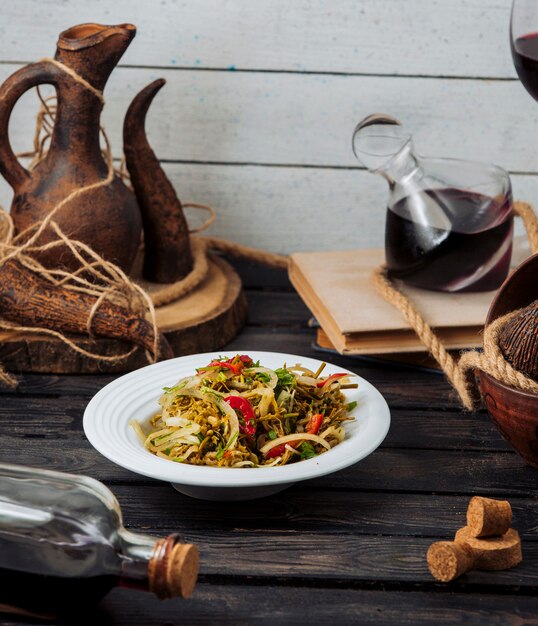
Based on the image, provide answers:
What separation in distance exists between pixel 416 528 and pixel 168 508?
26 cm

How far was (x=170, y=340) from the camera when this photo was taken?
50.9 inches

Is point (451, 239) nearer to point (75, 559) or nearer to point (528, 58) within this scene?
point (528, 58)

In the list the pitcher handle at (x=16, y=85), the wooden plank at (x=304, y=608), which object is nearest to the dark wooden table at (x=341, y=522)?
the wooden plank at (x=304, y=608)

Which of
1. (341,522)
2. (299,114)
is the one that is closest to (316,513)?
(341,522)

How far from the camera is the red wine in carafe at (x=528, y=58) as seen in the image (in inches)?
43.1

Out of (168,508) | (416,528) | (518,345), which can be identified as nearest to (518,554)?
(416,528)

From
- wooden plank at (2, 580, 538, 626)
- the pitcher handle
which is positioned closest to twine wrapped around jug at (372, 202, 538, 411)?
wooden plank at (2, 580, 538, 626)

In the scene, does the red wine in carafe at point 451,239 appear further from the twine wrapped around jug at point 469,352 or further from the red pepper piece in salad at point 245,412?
the red pepper piece in salad at point 245,412

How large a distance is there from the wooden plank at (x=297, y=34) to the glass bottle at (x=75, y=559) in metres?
1.08

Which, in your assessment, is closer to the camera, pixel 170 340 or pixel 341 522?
pixel 341 522

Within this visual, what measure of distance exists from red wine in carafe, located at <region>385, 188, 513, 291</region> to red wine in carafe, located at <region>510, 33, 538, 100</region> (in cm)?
23

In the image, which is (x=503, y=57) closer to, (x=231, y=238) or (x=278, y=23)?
(x=278, y=23)

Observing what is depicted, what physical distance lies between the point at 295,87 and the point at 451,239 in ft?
1.69

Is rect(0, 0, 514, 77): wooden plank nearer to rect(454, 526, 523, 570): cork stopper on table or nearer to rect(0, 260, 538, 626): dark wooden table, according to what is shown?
rect(0, 260, 538, 626): dark wooden table
